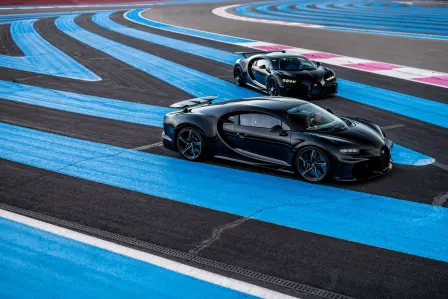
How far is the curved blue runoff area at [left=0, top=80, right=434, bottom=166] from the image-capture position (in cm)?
1480

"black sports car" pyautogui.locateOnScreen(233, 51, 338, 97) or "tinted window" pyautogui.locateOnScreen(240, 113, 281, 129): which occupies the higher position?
"tinted window" pyautogui.locateOnScreen(240, 113, 281, 129)

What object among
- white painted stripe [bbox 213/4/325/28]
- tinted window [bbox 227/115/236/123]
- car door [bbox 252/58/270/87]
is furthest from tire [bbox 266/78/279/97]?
white painted stripe [bbox 213/4/325/28]

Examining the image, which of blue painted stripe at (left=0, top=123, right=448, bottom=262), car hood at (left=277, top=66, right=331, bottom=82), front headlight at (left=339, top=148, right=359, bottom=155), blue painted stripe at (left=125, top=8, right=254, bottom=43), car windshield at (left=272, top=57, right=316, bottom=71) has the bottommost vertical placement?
blue painted stripe at (left=125, top=8, right=254, bottom=43)

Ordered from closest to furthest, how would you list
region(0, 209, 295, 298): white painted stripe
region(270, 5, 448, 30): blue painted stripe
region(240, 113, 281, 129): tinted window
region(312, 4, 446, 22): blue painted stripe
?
region(0, 209, 295, 298): white painted stripe, region(240, 113, 281, 129): tinted window, region(270, 5, 448, 30): blue painted stripe, region(312, 4, 446, 22): blue painted stripe

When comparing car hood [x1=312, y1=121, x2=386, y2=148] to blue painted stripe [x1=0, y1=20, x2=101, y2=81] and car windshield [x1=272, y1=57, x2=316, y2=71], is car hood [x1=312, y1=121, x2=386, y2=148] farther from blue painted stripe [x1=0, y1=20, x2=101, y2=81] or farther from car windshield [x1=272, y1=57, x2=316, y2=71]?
blue painted stripe [x1=0, y1=20, x2=101, y2=81]

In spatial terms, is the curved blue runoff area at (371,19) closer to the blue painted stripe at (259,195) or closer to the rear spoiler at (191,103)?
the rear spoiler at (191,103)

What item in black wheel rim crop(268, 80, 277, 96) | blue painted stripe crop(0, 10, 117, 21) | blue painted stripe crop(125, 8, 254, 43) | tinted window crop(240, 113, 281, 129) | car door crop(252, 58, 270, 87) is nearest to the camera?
tinted window crop(240, 113, 281, 129)

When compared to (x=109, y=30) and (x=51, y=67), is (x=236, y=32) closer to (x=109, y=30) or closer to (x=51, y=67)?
(x=109, y=30)

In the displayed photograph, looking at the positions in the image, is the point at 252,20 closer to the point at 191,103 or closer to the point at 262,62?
the point at 262,62

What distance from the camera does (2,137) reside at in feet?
42.7

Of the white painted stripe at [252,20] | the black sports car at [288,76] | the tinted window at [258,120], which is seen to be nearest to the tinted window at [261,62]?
the black sports car at [288,76]

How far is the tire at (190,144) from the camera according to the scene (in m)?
11.0

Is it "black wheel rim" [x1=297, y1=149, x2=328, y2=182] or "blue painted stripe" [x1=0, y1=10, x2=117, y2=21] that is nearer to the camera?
"black wheel rim" [x1=297, y1=149, x2=328, y2=182]

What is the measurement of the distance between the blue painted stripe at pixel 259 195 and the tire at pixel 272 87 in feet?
19.2
